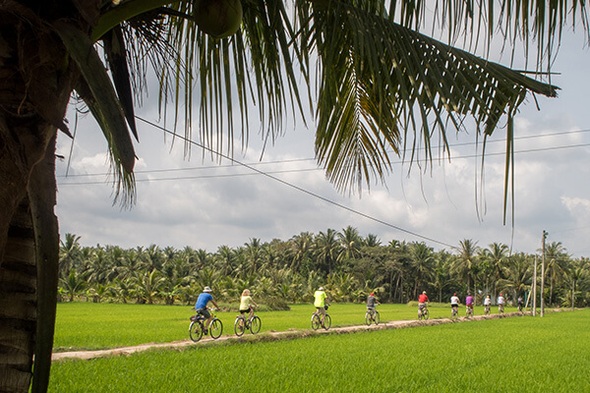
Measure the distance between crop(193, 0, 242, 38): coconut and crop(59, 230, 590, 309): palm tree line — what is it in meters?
43.1

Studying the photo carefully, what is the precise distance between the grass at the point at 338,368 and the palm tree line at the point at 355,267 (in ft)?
101

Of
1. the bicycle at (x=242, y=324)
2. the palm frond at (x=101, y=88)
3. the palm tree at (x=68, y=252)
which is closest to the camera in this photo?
the palm frond at (x=101, y=88)

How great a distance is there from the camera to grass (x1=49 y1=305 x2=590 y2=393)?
26.3 feet

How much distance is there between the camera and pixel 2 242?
1.13 metres

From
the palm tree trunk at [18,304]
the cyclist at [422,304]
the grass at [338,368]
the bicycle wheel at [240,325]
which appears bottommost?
the grass at [338,368]

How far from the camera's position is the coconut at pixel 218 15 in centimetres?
150

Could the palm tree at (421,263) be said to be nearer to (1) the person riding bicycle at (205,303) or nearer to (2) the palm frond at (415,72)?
(1) the person riding bicycle at (205,303)

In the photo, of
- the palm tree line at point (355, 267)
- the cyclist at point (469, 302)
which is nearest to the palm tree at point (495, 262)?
the palm tree line at point (355, 267)

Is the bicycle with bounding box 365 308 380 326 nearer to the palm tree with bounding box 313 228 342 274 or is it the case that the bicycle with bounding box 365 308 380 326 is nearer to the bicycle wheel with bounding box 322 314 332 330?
the bicycle wheel with bounding box 322 314 332 330

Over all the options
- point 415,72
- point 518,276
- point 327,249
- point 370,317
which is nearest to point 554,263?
point 518,276

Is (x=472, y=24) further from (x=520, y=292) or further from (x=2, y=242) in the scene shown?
(x=520, y=292)

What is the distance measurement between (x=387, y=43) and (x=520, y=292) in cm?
6031

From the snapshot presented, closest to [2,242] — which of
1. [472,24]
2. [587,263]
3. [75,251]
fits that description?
[472,24]

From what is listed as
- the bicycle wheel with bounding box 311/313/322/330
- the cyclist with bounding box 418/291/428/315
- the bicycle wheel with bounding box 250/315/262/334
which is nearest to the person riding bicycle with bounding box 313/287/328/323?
the bicycle wheel with bounding box 311/313/322/330
